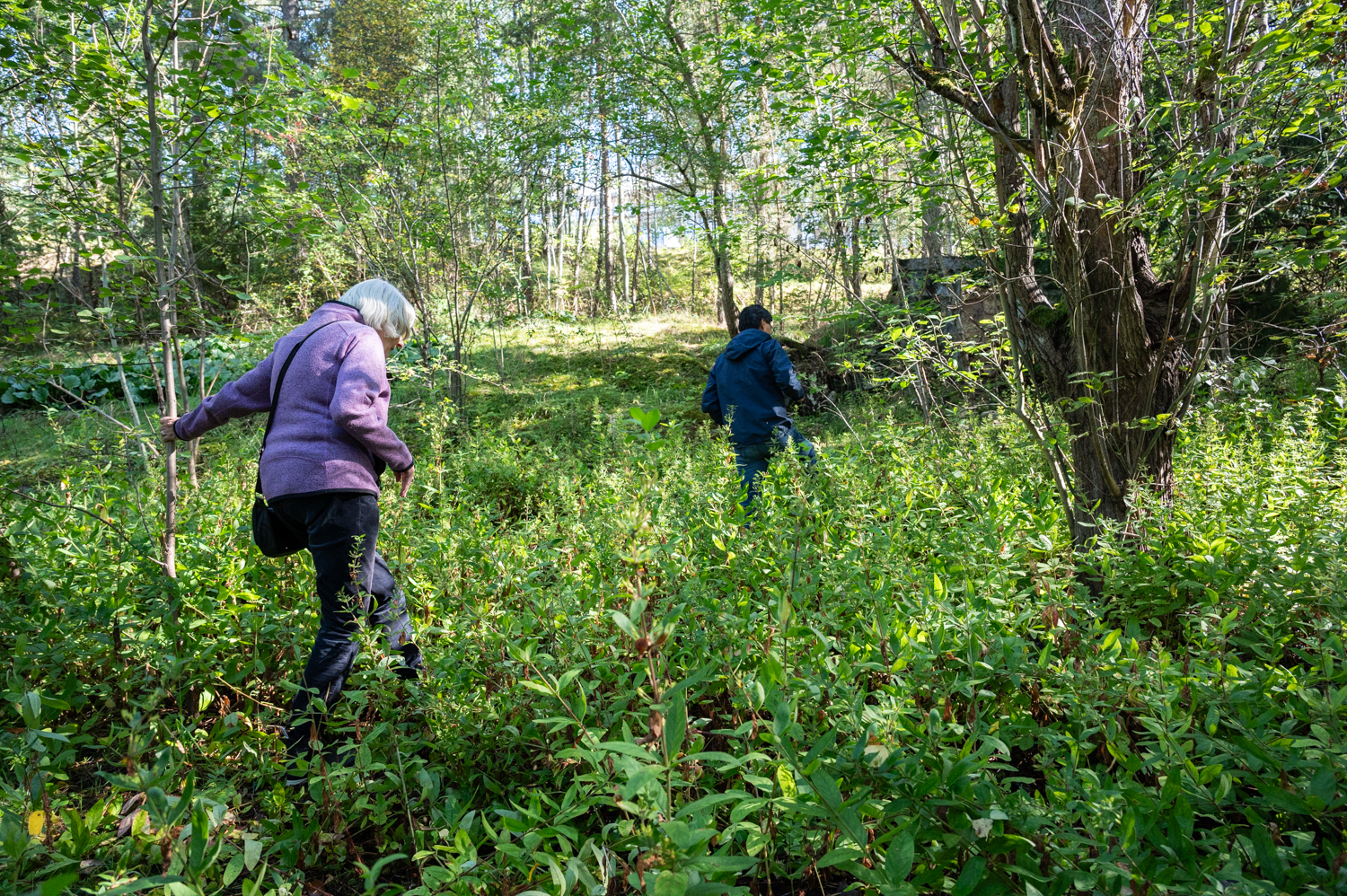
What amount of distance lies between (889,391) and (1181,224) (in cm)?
506

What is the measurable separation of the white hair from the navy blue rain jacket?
2.64 metres

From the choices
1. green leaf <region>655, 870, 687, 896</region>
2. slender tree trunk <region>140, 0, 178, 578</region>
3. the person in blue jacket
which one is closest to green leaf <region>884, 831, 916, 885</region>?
green leaf <region>655, 870, 687, 896</region>

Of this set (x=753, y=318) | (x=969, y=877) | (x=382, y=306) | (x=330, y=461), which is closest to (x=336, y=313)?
(x=382, y=306)

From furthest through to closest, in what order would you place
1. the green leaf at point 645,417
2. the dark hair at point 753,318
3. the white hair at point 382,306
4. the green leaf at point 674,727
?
the dark hair at point 753,318 < the white hair at point 382,306 < the green leaf at point 674,727 < the green leaf at point 645,417

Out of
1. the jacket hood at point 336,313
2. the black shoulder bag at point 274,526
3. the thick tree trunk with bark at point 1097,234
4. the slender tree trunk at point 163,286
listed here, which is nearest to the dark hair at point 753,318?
the thick tree trunk with bark at point 1097,234

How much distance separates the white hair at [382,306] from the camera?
3.07 meters

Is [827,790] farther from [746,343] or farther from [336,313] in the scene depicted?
[746,343]

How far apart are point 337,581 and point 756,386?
131 inches

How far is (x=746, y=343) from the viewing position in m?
5.24

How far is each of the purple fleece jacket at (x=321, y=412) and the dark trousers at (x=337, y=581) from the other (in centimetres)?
8

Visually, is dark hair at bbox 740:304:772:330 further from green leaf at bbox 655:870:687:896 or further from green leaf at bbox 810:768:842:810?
green leaf at bbox 655:870:687:896

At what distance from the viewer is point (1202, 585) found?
2.60 m

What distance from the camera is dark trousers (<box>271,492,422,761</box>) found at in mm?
2619

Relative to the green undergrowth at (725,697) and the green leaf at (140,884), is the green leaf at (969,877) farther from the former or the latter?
the green leaf at (140,884)
